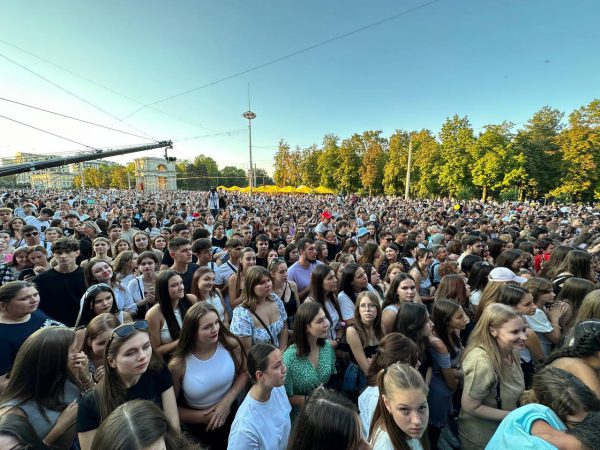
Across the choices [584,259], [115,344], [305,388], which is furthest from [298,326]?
[584,259]

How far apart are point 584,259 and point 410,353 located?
4.23m

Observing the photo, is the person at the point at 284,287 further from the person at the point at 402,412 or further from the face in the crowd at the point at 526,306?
the face in the crowd at the point at 526,306

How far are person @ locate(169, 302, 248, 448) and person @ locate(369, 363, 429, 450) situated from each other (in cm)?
129

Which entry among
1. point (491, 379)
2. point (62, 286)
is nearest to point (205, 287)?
point (62, 286)

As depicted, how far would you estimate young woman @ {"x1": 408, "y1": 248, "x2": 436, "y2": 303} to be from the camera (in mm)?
4984

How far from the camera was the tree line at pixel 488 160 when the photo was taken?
33.6 m

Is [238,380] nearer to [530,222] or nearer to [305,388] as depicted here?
[305,388]

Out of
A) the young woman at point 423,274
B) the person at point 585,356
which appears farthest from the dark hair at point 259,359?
the young woman at point 423,274

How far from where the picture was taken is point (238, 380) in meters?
2.64

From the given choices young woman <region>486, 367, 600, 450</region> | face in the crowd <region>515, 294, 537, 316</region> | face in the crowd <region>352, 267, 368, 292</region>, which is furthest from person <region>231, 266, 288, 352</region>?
face in the crowd <region>515, 294, 537, 316</region>

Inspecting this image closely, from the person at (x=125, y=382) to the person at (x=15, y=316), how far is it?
1068mm

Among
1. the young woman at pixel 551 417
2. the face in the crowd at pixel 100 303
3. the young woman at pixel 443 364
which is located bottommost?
the young woman at pixel 443 364

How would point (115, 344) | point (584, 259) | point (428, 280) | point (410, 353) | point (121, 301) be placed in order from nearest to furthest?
point (115, 344)
point (410, 353)
point (121, 301)
point (584, 259)
point (428, 280)

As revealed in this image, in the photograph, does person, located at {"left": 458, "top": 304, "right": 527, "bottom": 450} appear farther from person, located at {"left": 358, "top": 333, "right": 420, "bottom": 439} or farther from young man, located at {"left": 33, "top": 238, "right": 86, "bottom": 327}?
young man, located at {"left": 33, "top": 238, "right": 86, "bottom": 327}
